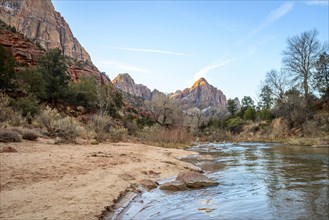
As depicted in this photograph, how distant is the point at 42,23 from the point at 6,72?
10385 centimetres

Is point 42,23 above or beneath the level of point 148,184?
above

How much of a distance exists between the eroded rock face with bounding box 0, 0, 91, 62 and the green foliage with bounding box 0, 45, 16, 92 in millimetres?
80891

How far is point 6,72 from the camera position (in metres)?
23.5

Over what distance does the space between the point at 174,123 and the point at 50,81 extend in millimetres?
20006

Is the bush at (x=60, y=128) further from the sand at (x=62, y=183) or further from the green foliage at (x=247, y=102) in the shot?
the green foliage at (x=247, y=102)

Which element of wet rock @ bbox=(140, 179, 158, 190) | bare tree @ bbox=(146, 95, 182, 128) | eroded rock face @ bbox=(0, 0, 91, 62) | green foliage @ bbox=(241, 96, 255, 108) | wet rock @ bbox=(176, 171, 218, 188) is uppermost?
eroded rock face @ bbox=(0, 0, 91, 62)

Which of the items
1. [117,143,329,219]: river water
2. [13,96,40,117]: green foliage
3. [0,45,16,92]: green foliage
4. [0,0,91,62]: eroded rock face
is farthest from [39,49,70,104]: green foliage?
[0,0,91,62]: eroded rock face

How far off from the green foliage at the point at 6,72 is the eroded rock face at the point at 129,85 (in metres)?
140

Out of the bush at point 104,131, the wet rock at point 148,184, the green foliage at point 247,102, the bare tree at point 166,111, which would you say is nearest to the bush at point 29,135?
the bush at point 104,131

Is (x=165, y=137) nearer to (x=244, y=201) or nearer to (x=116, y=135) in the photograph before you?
(x=116, y=135)

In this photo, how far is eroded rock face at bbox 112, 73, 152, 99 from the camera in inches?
6634

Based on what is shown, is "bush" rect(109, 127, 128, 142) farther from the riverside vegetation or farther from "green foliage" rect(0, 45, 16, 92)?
"green foliage" rect(0, 45, 16, 92)

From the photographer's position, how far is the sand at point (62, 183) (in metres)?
4.42

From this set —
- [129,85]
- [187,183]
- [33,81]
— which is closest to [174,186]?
[187,183]
